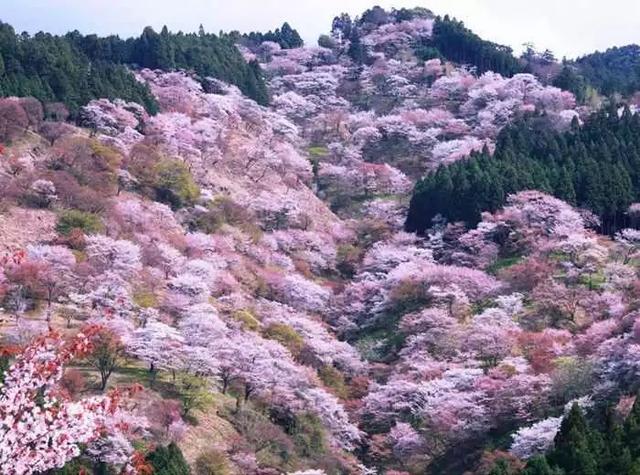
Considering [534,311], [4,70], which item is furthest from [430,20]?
[534,311]

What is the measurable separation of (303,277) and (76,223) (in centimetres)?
1500

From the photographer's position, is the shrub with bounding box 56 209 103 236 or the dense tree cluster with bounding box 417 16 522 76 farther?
the dense tree cluster with bounding box 417 16 522 76

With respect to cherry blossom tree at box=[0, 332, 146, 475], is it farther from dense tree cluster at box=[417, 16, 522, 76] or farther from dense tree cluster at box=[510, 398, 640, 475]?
dense tree cluster at box=[417, 16, 522, 76]

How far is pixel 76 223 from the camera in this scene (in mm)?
44000

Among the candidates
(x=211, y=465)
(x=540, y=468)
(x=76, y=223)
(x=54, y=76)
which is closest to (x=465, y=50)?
(x=54, y=76)

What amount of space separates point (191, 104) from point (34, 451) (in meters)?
63.2

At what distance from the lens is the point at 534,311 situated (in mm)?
42219

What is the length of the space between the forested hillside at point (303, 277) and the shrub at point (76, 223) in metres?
0.12

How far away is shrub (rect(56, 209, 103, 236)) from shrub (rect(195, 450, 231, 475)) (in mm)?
17181

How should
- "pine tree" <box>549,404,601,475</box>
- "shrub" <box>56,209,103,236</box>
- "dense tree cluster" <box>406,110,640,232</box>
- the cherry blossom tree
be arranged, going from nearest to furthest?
the cherry blossom tree
"pine tree" <box>549,404,601,475</box>
"shrub" <box>56,209,103,236</box>
"dense tree cluster" <box>406,110,640,232</box>

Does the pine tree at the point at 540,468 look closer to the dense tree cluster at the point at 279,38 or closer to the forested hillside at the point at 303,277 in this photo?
the forested hillside at the point at 303,277

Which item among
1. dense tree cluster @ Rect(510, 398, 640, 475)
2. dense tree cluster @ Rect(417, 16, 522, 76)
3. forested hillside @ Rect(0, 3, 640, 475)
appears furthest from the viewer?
dense tree cluster @ Rect(417, 16, 522, 76)

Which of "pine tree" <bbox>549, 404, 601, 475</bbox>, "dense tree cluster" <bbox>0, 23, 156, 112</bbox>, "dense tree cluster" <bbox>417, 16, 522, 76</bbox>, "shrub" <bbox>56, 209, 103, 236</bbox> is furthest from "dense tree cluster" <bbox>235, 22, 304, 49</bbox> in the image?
"pine tree" <bbox>549, 404, 601, 475</bbox>

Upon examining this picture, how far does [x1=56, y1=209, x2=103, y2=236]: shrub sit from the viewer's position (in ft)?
144
